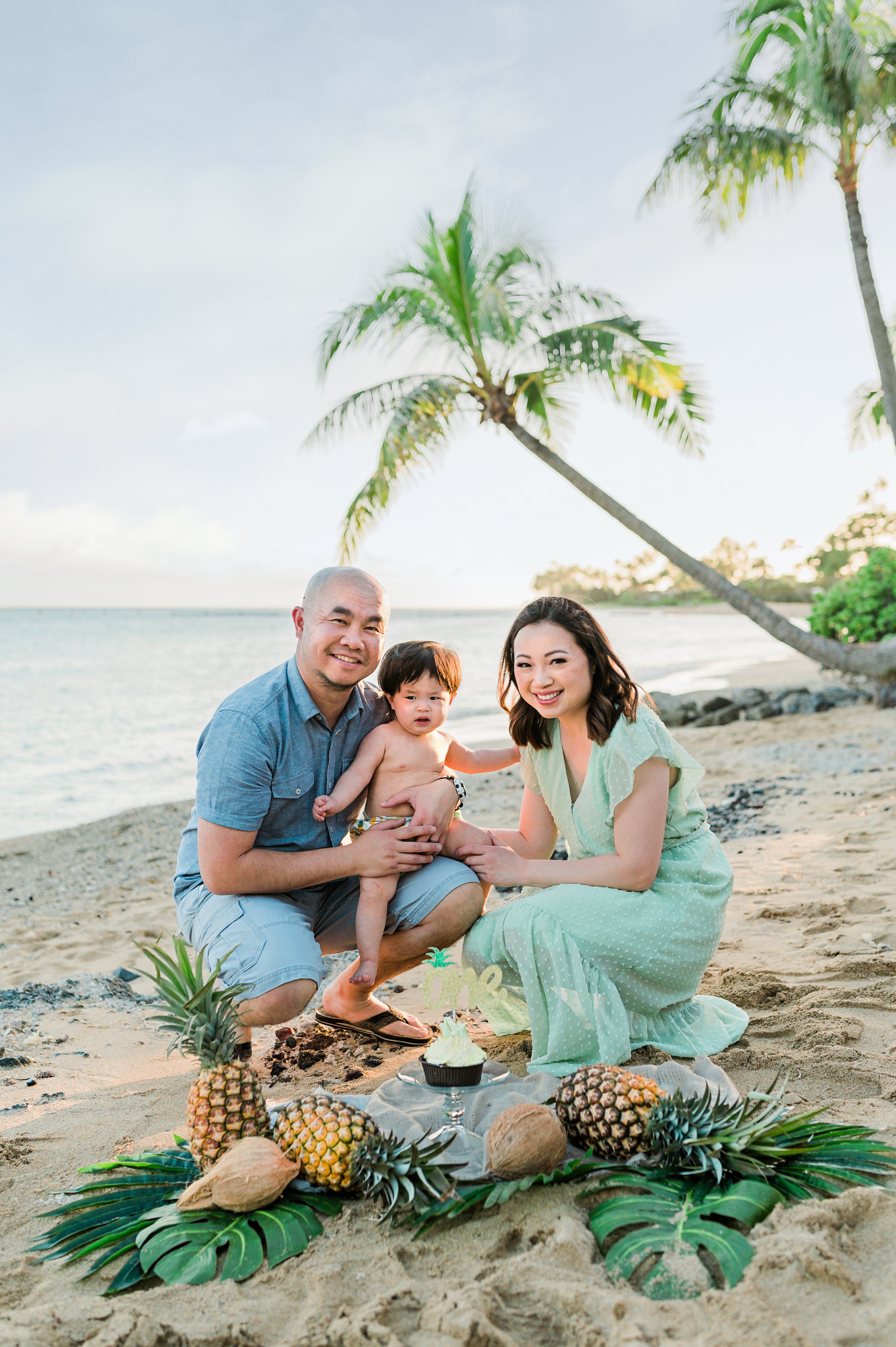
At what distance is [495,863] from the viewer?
12.2 feet

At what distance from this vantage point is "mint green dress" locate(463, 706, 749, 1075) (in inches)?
129

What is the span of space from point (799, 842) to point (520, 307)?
880 centimetres

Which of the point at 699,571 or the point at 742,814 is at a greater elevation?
the point at 699,571

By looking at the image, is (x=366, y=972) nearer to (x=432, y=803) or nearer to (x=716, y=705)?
(x=432, y=803)

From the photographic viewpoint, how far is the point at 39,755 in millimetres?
16281

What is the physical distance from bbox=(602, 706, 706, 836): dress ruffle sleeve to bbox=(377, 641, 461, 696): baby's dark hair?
33.2 inches

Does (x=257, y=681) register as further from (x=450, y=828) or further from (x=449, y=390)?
(x=449, y=390)

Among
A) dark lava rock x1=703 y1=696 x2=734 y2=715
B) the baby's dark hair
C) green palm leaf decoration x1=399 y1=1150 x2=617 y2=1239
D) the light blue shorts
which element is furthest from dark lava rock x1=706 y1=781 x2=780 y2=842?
dark lava rock x1=703 y1=696 x2=734 y2=715

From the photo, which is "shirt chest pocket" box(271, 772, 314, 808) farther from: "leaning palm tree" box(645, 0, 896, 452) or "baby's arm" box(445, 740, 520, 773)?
"leaning palm tree" box(645, 0, 896, 452)

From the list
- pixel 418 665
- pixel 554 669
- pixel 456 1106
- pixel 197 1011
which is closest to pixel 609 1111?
pixel 456 1106

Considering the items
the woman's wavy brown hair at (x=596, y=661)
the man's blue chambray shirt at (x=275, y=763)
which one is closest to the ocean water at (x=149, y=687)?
the woman's wavy brown hair at (x=596, y=661)

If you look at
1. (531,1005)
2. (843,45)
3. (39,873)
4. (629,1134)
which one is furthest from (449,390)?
(629,1134)

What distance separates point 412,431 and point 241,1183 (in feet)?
35.7

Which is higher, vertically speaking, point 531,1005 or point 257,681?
point 257,681
